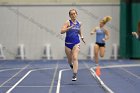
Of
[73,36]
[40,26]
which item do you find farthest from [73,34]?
[40,26]

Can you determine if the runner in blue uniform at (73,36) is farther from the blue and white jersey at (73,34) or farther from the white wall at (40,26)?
the white wall at (40,26)

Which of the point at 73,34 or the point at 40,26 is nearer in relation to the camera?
the point at 73,34

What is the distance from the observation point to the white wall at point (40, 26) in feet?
87.2

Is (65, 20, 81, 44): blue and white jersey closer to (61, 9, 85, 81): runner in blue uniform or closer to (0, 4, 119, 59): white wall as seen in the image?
(61, 9, 85, 81): runner in blue uniform

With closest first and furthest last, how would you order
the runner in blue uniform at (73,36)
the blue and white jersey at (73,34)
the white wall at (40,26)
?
1. the runner in blue uniform at (73,36)
2. the blue and white jersey at (73,34)
3. the white wall at (40,26)

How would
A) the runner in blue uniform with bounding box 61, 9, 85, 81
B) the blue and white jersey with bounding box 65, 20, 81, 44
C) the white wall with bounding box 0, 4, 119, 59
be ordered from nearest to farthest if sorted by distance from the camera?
the runner in blue uniform with bounding box 61, 9, 85, 81 < the blue and white jersey with bounding box 65, 20, 81, 44 < the white wall with bounding box 0, 4, 119, 59

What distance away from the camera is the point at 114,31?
2667 cm

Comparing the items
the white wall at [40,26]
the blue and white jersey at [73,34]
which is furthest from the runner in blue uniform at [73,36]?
the white wall at [40,26]

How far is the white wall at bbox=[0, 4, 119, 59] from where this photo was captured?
26578 millimetres

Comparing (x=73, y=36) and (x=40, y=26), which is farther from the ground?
(x=40, y=26)

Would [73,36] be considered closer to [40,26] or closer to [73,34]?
[73,34]

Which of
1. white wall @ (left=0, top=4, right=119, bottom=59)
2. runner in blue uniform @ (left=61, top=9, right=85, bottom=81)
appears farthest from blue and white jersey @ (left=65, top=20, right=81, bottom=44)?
white wall @ (left=0, top=4, right=119, bottom=59)

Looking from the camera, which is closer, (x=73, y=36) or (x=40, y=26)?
(x=73, y=36)

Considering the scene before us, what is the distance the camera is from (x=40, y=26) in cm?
2666
